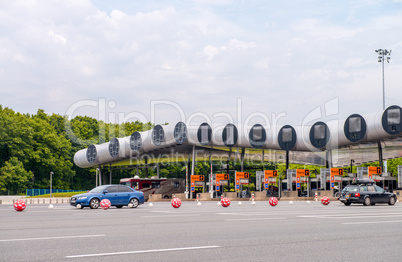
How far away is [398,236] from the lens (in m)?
11.6

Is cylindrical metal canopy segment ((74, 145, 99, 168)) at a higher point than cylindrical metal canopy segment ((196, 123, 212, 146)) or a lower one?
lower

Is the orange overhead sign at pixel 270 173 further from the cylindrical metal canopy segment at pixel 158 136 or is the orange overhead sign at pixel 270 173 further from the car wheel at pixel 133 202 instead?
the car wheel at pixel 133 202

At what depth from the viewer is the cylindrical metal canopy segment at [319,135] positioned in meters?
51.5

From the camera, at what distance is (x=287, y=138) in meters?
54.3

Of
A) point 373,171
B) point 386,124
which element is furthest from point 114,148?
point 386,124

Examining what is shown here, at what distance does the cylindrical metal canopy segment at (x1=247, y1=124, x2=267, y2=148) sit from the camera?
5494 cm

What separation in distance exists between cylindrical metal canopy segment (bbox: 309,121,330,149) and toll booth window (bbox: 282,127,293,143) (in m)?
2.52

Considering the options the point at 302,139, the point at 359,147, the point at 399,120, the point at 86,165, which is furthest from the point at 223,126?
the point at 86,165

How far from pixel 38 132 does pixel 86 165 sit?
16207mm

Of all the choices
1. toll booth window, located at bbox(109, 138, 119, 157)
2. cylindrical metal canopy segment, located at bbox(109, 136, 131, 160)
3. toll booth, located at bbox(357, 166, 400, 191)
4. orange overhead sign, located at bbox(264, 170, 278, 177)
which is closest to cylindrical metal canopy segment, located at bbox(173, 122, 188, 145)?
orange overhead sign, located at bbox(264, 170, 278, 177)

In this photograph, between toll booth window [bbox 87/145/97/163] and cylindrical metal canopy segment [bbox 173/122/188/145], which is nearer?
cylindrical metal canopy segment [bbox 173/122/188/145]

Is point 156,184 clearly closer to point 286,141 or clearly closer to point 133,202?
point 286,141

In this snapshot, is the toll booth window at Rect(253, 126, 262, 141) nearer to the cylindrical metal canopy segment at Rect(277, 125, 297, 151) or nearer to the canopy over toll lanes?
the canopy over toll lanes

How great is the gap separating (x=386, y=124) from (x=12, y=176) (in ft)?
189
